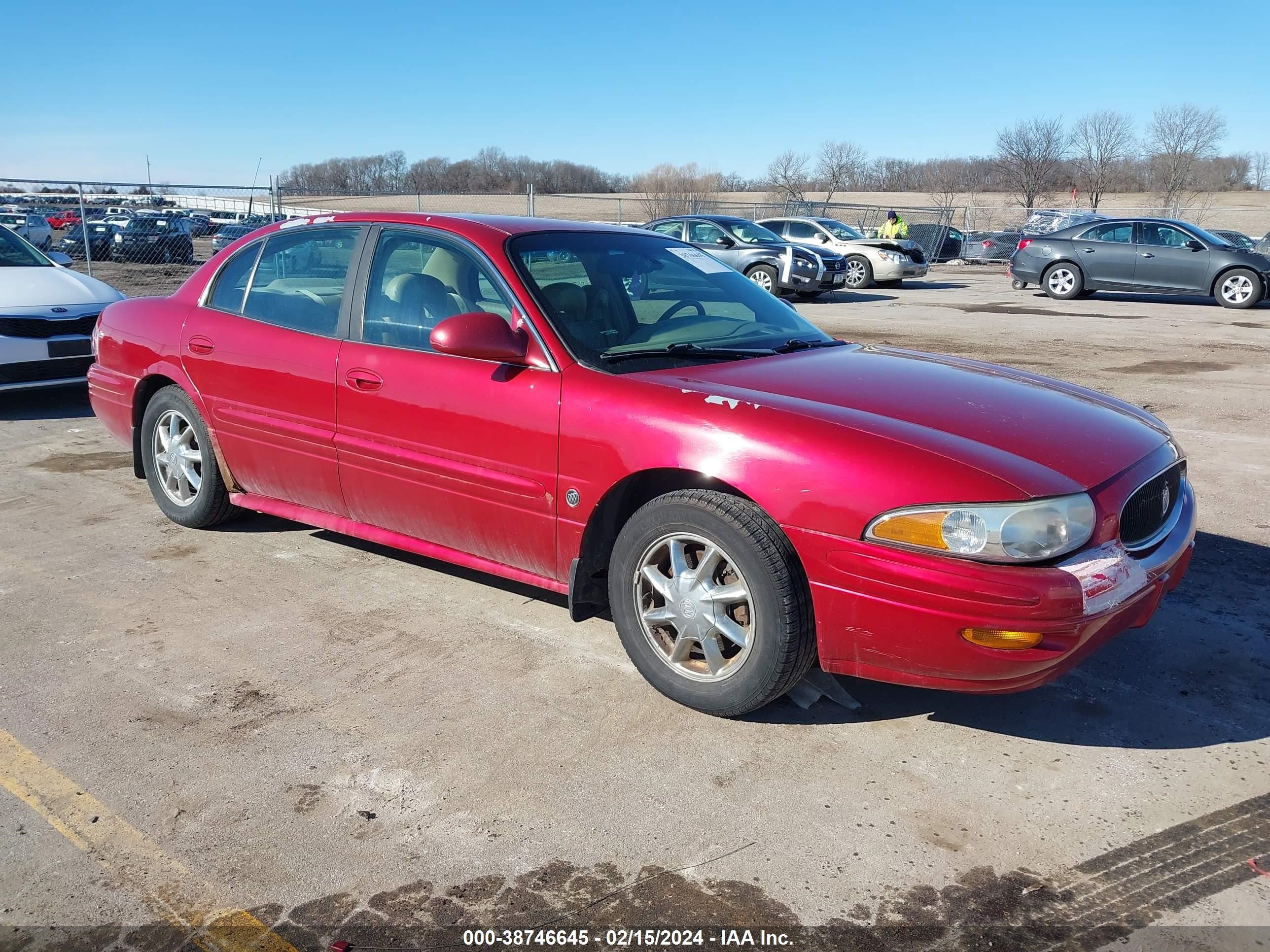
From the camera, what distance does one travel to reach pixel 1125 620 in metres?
3.17

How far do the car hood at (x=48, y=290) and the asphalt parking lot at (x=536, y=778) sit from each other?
12.9ft

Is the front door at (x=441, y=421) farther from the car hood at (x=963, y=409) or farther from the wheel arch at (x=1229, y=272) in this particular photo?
the wheel arch at (x=1229, y=272)

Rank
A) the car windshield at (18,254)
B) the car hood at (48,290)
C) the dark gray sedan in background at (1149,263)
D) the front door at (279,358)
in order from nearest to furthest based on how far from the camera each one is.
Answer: the front door at (279,358)
the car hood at (48,290)
the car windshield at (18,254)
the dark gray sedan in background at (1149,263)

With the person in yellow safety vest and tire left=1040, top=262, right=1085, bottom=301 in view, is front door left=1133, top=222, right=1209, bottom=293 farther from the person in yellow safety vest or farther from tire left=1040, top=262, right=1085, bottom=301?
the person in yellow safety vest

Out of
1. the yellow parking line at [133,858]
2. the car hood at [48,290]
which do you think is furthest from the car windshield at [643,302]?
the car hood at [48,290]

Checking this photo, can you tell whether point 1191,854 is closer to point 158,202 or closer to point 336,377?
point 336,377

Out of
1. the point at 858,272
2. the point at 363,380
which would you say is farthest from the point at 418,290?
the point at 858,272

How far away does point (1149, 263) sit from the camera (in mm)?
18125

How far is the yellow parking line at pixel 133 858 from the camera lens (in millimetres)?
2369

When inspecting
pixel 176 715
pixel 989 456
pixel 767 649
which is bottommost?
pixel 176 715

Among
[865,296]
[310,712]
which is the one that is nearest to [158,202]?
[865,296]

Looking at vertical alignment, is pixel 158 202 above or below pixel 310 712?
above

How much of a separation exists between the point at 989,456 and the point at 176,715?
8.71 ft

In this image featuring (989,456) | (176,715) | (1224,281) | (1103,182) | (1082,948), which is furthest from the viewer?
(1103,182)
